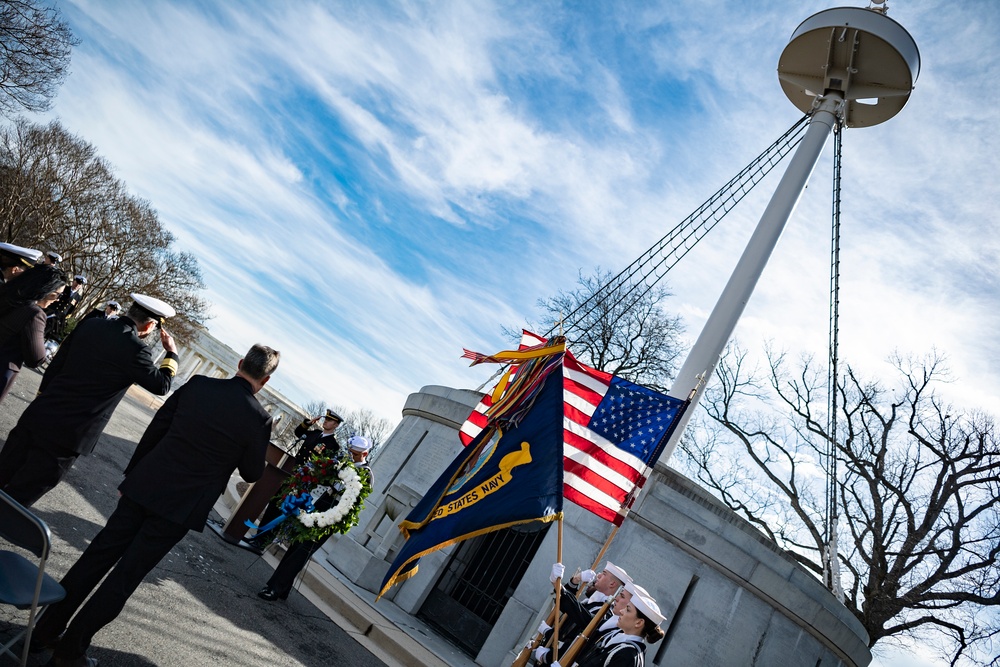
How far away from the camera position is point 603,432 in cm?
738

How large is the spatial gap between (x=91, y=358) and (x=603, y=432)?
512 cm

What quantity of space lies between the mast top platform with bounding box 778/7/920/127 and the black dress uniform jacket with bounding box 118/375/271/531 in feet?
47.0

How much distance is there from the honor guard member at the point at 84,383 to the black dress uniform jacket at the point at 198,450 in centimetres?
53

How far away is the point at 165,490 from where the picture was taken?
13.3ft

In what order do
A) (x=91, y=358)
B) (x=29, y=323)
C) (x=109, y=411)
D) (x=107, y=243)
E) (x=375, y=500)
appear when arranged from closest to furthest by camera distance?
(x=91, y=358), (x=109, y=411), (x=29, y=323), (x=375, y=500), (x=107, y=243)

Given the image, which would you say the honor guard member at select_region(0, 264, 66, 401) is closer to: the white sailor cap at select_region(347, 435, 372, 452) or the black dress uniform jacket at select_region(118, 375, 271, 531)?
the black dress uniform jacket at select_region(118, 375, 271, 531)

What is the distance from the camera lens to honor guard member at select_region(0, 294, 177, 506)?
467cm

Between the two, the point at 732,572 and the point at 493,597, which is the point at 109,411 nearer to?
the point at 493,597

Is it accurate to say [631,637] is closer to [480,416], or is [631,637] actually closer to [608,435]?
[608,435]

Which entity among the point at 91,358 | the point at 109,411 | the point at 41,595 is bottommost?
the point at 41,595

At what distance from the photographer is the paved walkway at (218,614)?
4906 mm

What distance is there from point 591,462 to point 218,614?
4.16 metres

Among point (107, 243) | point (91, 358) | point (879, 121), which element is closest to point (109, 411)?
point (91, 358)

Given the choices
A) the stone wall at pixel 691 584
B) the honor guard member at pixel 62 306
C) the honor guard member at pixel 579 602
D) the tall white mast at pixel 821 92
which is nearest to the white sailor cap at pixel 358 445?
the stone wall at pixel 691 584
